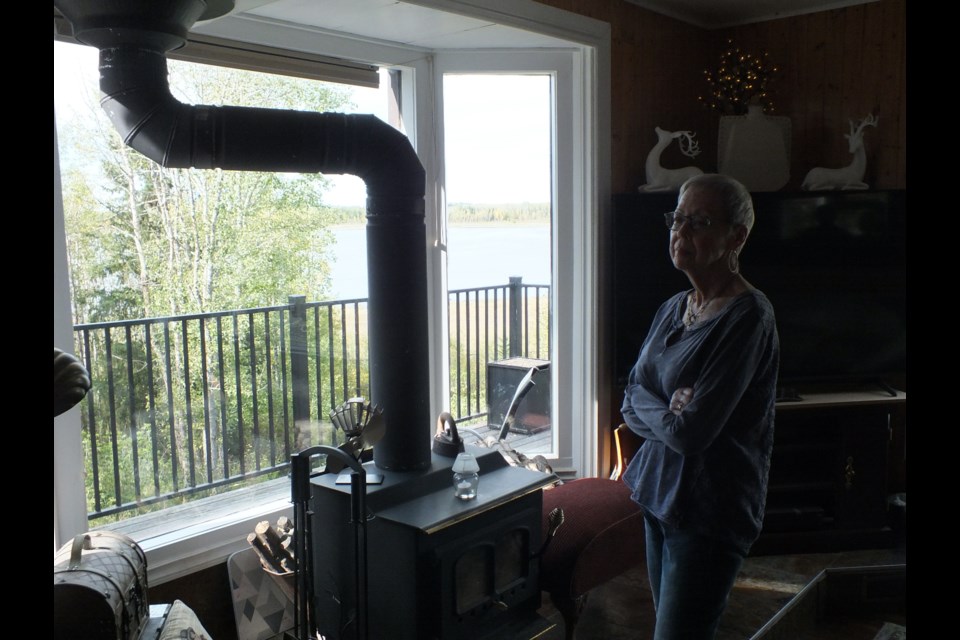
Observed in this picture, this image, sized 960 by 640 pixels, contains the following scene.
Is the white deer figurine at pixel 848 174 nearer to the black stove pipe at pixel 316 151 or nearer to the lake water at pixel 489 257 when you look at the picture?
the lake water at pixel 489 257

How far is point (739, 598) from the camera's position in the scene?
121 inches

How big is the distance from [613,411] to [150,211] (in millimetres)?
2190

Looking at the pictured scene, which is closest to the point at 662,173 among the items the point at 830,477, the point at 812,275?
the point at 812,275

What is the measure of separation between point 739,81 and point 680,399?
2.40 m

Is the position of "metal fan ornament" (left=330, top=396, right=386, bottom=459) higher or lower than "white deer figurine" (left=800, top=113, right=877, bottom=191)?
lower

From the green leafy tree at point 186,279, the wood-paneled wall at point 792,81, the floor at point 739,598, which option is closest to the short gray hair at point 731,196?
the floor at point 739,598

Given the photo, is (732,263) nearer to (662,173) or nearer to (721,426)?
(721,426)

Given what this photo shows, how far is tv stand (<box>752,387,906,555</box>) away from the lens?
134 inches

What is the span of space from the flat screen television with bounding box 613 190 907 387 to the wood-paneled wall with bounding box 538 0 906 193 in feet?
1.04

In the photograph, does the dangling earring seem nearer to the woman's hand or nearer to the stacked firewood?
the woman's hand

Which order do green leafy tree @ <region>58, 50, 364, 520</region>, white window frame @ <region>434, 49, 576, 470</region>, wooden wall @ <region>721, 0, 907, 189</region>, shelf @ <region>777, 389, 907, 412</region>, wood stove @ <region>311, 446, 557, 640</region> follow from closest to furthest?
wood stove @ <region>311, 446, 557, 640</region> < green leafy tree @ <region>58, 50, 364, 520</region> < white window frame @ <region>434, 49, 576, 470</region> < shelf @ <region>777, 389, 907, 412</region> < wooden wall @ <region>721, 0, 907, 189</region>

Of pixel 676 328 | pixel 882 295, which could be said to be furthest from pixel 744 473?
pixel 882 295

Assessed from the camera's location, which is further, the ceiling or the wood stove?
the ceiling

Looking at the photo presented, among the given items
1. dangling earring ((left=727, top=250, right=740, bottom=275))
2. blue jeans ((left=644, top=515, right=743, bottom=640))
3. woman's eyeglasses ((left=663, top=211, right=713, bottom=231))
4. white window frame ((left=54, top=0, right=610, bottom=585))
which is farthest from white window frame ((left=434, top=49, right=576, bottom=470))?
blue jeans ((left=644, top=515, right=743, bottom=640))
